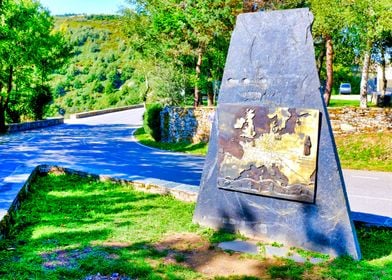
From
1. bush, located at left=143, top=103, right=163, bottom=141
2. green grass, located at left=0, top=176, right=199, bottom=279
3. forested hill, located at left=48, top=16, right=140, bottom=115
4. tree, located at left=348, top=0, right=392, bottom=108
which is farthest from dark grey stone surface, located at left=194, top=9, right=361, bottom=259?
forested hill, located at left=48, top=16, right=140, bottom=115

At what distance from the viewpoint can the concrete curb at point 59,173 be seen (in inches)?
265

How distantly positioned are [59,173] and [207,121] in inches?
400

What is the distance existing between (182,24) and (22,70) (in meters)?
12.2

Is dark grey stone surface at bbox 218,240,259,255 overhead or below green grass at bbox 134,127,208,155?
overhead

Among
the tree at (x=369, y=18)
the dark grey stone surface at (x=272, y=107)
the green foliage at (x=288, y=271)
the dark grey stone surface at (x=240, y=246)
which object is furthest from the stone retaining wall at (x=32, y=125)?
the green foliage at (x=288, y=271)

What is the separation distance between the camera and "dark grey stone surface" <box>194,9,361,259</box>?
228 inches

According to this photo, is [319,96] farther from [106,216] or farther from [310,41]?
[106,216]

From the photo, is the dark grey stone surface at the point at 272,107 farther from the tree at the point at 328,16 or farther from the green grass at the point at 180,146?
the tree at the point at 328,16

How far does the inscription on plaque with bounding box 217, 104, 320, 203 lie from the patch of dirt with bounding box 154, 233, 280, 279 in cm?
104

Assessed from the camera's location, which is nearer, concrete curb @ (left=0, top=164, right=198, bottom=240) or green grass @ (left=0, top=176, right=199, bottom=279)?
green grass @ (left=0, top=176, right=199, bottom=279)

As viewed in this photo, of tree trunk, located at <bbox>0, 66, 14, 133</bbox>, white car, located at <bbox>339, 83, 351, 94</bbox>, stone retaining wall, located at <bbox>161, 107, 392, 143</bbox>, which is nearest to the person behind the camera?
stone retaining wall, located at <bbox>161, 107, 392, 143</bbox>

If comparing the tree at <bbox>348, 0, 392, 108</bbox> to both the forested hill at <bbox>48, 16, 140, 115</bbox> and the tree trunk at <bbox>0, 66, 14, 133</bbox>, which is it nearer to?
the tree trunk at <bbox>0, 66, 14, 133</bbox>

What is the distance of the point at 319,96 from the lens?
5883 mm

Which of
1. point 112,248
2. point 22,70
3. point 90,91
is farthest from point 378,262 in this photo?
point 90,91
